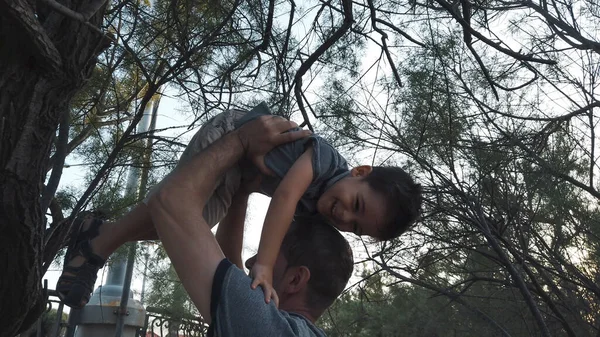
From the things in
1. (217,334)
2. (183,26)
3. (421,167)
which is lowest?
(217,334)

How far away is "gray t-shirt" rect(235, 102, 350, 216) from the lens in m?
1.87

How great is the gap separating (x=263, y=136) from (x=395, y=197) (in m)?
0.44

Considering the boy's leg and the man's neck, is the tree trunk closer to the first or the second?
the boy's leg

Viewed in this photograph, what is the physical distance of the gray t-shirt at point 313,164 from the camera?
1.87 metres

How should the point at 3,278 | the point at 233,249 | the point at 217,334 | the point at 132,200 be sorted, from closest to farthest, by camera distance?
the point at 217,334
the point at 3,278
the point at 233,249
the point at 132,200

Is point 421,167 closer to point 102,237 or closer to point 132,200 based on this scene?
point 132,200

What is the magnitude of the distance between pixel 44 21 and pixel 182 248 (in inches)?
34.9

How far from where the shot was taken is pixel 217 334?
132cm

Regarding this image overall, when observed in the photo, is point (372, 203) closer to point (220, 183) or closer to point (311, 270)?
point (311, 270)

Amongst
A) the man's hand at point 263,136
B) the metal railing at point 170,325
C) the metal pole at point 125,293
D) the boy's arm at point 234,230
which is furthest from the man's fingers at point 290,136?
the metal railing at point 170,325

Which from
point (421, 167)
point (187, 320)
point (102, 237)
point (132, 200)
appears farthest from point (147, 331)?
point (102, 237)

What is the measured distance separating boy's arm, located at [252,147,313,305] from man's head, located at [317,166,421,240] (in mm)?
128

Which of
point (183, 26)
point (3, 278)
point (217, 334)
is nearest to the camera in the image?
point (217, 334)

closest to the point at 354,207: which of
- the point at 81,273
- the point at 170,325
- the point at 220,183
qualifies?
the point at 220,183
